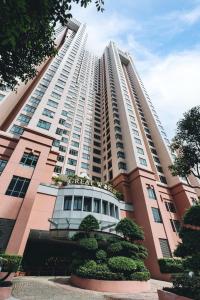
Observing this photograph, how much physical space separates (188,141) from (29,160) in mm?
18122

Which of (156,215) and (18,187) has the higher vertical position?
(18,187)

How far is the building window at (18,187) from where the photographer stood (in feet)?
66.4

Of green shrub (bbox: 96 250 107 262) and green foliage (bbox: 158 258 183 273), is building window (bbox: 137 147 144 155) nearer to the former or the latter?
green foliage (bbox: 158 258 183 273)

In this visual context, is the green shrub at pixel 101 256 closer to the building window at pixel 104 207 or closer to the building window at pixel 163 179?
the building window at pixel 104 207

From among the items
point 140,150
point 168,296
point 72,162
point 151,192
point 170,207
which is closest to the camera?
point 168,296

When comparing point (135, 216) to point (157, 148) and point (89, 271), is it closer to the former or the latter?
point (89, 271)

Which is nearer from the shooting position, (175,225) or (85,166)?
(175,225)

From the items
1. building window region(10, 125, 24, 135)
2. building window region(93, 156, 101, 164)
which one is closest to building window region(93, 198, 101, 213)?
building window region(10, 125, 24, 135)

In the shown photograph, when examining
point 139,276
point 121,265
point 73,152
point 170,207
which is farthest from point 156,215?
point 73,152

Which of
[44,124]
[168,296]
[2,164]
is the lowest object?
[168,296]

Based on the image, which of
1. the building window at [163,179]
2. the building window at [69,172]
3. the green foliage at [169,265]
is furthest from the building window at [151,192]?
the building window at [69,172]

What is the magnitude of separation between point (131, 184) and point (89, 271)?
17.7 metres

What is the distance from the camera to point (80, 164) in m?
37.8

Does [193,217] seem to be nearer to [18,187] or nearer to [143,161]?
[18,187]
